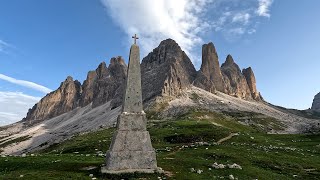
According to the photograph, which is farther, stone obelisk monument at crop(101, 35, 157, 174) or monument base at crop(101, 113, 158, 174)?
stone obelisk monument at crop(101, 35, 157, 174)

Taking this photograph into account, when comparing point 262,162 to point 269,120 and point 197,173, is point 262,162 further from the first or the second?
point 269,120

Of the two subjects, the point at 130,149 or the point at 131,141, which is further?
the point at 131,141

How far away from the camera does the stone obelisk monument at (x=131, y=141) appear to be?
3055 centimetres

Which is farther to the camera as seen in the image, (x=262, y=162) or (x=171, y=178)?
(x=262, y=162)

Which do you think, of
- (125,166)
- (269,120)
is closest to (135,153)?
(125,166)

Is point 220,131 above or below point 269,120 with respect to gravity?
below

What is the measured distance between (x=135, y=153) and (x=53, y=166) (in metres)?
8.37

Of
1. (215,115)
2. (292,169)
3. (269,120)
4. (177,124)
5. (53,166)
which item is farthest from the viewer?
(269,120)

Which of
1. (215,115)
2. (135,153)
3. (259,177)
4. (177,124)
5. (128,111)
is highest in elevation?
(215,115)

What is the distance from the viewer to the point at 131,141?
3141 centimetres

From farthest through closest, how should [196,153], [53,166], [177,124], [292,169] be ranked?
[177,124], [196,153], [292,169], [53,166]

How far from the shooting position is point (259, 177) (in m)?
32.8

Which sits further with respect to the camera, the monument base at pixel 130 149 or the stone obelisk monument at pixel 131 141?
the stone obelisk monument at pixel 131 141

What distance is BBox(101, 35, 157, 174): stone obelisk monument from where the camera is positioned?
30547mm
